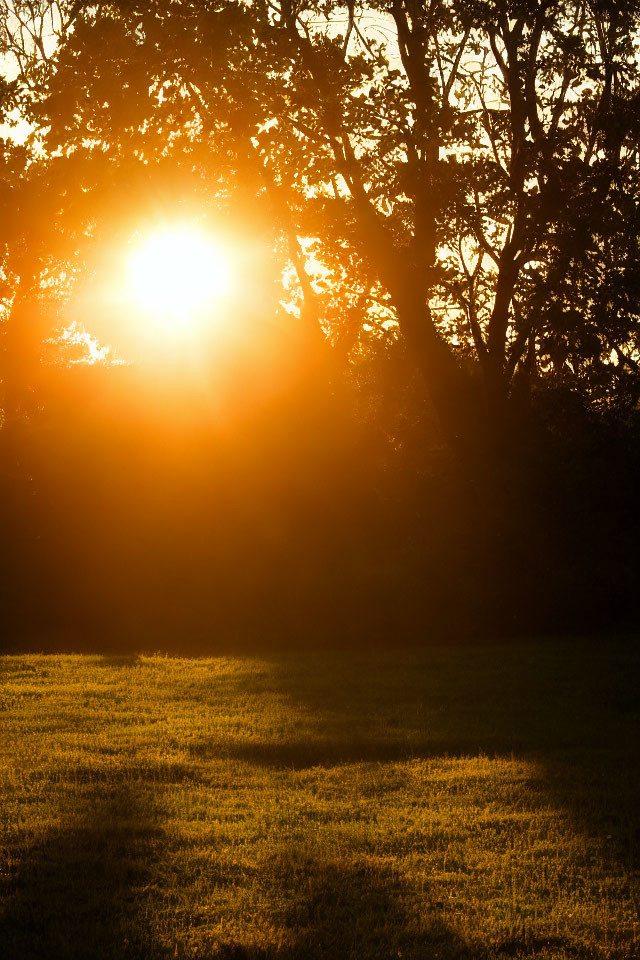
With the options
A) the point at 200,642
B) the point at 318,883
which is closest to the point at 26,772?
the point at 318,883

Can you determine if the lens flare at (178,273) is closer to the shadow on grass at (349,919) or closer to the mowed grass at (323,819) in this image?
the mowed grass at (323,819)

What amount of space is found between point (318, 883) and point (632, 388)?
16.4 metres

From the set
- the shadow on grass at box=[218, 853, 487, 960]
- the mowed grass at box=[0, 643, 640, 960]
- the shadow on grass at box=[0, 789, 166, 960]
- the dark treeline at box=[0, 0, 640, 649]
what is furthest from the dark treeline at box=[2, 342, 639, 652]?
the shadow on grass at box=[218, 853, 487, 960]

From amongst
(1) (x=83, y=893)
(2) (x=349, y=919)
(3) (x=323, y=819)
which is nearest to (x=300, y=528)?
(3) (x=323, y=819)

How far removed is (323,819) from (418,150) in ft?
46.4

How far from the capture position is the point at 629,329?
19328 millimetres

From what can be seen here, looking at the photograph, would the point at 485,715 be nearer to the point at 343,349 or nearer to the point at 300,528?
the point at 300,528

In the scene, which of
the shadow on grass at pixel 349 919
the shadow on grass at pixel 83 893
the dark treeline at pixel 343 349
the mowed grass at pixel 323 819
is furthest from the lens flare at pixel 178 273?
the shadow on grass at pixel 349 919

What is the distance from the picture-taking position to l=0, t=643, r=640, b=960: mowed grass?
5.60 m

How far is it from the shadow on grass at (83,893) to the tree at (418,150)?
43.7 feet

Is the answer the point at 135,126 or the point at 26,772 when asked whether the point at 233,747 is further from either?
the point at 135,126

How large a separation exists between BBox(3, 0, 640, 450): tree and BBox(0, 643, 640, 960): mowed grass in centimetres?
804

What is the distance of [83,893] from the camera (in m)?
6.12

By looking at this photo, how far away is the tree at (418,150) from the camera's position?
1786 cm
